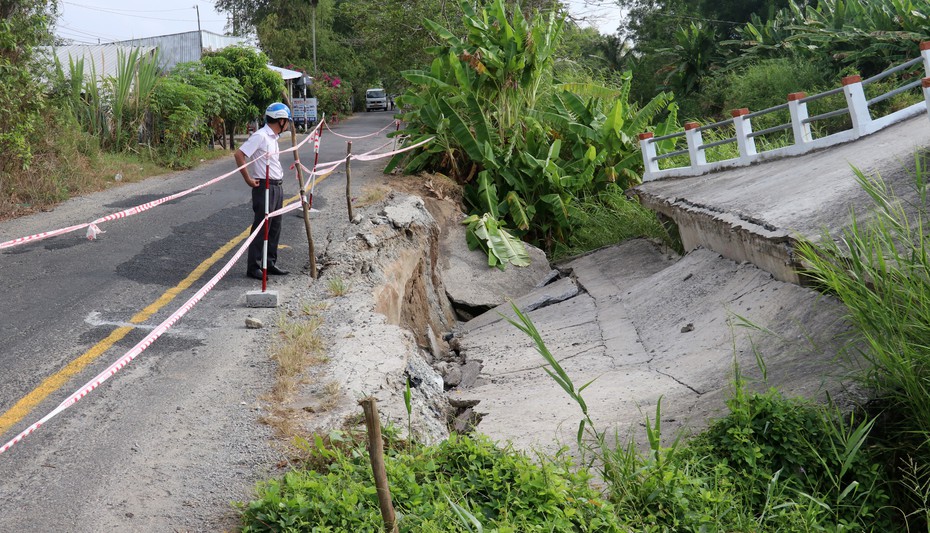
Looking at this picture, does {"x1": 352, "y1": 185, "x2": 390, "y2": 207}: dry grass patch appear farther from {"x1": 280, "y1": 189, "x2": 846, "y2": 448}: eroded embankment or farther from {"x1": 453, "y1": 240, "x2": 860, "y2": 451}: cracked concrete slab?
{"x1": 453, "y1": 240, "x2": 860, "y2": 451}: cracked concrete slab

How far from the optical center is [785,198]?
865 cm

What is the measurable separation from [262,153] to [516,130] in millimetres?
7756

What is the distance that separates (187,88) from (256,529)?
17.8 meters

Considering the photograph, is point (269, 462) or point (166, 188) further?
point (166, 188)

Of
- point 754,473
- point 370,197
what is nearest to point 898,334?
point 754,473

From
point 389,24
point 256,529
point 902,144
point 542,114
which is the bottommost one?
point 256,529

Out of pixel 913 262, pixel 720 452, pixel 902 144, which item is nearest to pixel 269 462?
pixel 720 452

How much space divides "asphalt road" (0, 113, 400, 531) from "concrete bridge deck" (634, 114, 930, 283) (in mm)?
4397

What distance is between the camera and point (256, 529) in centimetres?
405

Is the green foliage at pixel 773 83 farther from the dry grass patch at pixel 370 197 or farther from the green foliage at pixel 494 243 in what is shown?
the dry grass patch at pixel 370 197

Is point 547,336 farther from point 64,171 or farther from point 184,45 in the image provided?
point 184,45

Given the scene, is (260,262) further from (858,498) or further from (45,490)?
(858,498)

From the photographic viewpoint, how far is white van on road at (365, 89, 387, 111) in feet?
187

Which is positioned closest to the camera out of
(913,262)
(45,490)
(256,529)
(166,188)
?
(256,529)
